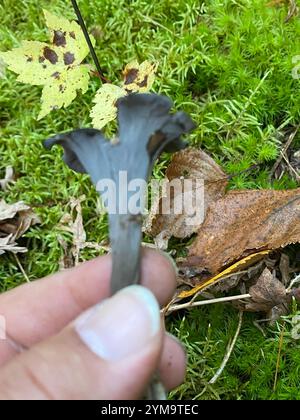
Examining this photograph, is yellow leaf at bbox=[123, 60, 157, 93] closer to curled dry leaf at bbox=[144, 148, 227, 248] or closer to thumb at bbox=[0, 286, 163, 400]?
curled dry leaf at bbox=[144, 148, 227, 248]

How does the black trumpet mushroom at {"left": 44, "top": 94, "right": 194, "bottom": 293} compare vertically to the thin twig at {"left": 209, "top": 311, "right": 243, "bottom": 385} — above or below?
above

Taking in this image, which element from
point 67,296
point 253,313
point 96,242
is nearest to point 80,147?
point 67,296

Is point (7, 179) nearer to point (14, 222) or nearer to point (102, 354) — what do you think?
point (14, 222)

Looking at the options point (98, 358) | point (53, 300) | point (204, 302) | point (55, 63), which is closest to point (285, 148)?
point (204, 302)

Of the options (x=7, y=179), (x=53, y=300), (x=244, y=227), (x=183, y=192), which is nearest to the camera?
(x=53, y=300)

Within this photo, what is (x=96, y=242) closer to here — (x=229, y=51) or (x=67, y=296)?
(x=67, y=296)

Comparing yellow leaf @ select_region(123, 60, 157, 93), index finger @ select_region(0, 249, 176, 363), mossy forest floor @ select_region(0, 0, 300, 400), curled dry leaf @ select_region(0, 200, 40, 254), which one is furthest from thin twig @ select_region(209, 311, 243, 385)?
yellow leaf @ select_region(123, 60, 157, 93)
